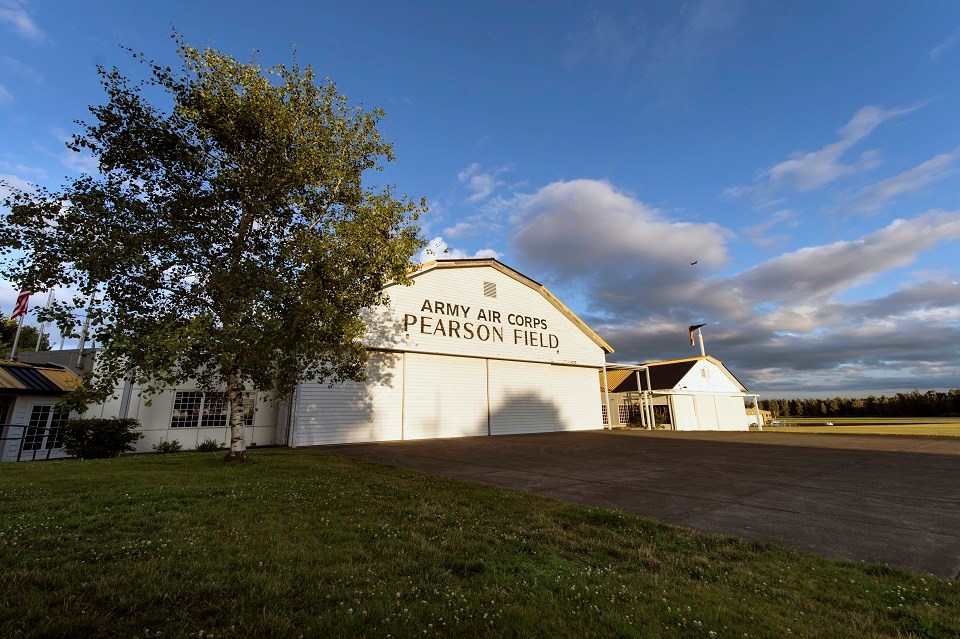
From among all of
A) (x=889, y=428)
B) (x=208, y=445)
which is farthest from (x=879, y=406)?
(x=208, y=445)

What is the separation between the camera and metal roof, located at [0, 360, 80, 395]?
1805cm

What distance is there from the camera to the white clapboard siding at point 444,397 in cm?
2153

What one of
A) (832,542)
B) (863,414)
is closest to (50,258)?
(832,542)

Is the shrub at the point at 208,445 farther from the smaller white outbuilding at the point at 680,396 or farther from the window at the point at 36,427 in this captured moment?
the smaller white outbuilding at the point at 680,396

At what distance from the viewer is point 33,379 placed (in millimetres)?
19141

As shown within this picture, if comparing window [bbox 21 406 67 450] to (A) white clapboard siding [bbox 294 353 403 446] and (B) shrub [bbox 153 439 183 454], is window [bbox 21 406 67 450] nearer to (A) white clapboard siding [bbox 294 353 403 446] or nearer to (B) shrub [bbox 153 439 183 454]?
(B) shrub [bbox 153 439 183 454]

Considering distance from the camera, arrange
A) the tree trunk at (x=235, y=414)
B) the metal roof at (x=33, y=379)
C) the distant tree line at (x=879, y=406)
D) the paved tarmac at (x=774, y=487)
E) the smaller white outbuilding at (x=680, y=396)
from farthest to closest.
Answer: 1. the distant tree line at (x=879, y=406)
2. the smaller white outbuilding at (x=680, y=396)
3. the metal roof at (x=33, y=379)
4. the tree trunk at (x=235, y=414)
5. the paved tarmac at (x=774, y=487)

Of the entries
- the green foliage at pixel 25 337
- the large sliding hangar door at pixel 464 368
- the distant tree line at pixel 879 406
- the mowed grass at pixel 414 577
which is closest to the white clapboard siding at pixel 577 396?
the large sliding hangar door at pixel 464 368

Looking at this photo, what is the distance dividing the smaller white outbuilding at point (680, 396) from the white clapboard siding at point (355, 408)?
18.9m

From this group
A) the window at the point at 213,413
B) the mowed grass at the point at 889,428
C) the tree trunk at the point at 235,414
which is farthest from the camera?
the mowed grass at the point at 889,428

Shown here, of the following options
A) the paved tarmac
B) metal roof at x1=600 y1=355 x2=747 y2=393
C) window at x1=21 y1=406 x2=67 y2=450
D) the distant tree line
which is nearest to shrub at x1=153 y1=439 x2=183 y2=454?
window at x1=21 y1=406 x2=67 y2=450

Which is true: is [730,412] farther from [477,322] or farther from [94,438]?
[94,438]

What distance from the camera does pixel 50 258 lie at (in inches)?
Answer: 384

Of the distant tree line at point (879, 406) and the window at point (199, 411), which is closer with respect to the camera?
the window at point (199, 411)
